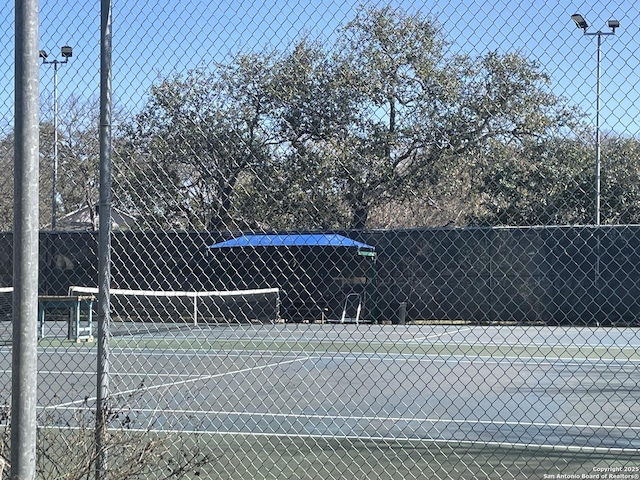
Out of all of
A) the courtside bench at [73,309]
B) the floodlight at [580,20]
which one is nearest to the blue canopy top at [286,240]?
the floodlight at [580,20]

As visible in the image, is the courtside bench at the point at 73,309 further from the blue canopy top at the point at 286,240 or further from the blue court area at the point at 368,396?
the blue canopy top at the point at 286,240

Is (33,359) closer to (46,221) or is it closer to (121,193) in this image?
(121,193)

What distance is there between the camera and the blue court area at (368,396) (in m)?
7.34

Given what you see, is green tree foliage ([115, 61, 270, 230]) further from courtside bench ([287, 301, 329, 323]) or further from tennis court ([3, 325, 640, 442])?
courtside bench ([287, 301, 329, 323])

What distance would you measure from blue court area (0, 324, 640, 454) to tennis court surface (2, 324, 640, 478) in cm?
2

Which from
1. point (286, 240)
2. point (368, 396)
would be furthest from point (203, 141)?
point (368, 396)

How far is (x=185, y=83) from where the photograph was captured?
6.26 meters

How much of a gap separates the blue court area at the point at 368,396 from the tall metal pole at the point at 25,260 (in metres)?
0.78

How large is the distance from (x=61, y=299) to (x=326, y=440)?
924 centimetres

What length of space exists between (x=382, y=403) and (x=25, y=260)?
558cm

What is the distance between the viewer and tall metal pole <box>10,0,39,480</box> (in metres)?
3.98

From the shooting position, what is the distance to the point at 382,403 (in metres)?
9.09

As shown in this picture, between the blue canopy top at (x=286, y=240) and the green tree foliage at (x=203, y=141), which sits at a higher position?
the green tree foliage at (x=203, y=141)

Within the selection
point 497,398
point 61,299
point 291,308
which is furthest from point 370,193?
point 291,308
